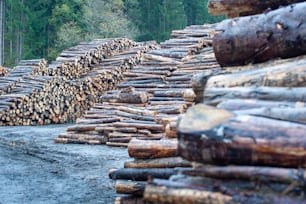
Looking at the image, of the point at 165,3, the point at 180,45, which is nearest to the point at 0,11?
the point at 165,3

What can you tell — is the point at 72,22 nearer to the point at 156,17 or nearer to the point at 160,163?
the point at 156,17

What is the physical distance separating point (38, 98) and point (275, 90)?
11868 millimetres

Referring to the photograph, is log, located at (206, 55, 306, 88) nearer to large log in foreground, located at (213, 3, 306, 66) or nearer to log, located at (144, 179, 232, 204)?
large log in foreground, located at (213, 3, 306, 66)

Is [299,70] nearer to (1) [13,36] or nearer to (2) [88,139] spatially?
(2) [88,139]

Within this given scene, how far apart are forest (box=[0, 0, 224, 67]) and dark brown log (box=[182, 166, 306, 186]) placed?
23058mm

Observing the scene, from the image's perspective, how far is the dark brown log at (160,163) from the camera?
3641mm

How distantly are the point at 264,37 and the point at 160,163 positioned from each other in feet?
4.19

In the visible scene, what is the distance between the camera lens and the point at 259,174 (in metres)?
2.45

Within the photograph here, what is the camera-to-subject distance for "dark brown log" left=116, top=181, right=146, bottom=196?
3802 mm

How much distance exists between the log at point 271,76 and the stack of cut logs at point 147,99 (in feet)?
15.7

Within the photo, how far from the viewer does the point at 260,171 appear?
2457 mm

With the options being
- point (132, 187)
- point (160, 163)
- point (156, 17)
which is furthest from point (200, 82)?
point (156, 17)

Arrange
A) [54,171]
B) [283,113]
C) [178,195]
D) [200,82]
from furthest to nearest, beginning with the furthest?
1. [54,171]
2. [200,82]
3. [283,113]
4. [178,195]

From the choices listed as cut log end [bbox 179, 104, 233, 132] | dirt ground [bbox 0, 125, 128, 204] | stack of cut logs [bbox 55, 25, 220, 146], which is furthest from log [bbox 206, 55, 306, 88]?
stack of cut logs [bbox 55, 25, 220, 146]
